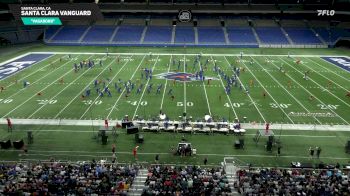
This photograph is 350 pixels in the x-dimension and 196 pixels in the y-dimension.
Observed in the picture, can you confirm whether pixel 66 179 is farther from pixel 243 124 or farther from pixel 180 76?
pixel 180 76

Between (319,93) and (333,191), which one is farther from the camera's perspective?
(319,93)

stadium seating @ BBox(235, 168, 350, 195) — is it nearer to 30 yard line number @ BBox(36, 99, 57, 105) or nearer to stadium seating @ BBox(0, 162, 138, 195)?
stadium seating @ BBox(0, 162, 138, 195)

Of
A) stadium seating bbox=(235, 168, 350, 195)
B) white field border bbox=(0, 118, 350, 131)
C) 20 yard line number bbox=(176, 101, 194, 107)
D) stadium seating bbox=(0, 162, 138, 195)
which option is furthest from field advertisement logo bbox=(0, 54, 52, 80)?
stadium seating bbox=(235, 168, 350, 195)

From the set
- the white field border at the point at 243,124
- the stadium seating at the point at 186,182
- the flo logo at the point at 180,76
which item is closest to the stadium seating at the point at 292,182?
the stadium seating at the point at 186,182

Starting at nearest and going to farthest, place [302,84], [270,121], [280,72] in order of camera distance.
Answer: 1. [270,121]
2. [302,84]
3. [280,72]

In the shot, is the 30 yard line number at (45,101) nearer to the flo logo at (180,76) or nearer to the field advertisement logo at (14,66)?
the field advertisement logo at (14,66)

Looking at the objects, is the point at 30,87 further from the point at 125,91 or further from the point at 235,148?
the point at 235,148

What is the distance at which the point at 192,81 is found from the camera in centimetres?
3881

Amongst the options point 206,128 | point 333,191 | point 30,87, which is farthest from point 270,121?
point 30,87

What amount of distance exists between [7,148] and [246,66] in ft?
104

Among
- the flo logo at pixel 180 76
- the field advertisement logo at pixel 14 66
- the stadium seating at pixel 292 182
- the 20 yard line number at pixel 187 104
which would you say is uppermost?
the field advertisement logo at pixel 14 66

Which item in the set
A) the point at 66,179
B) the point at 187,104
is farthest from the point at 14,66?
the point at 66,179

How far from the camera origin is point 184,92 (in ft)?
115

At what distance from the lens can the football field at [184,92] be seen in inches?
1145
